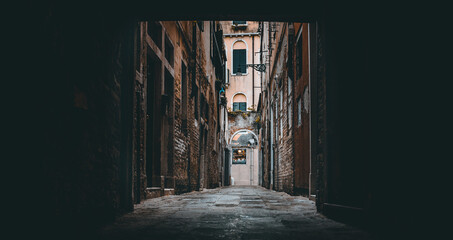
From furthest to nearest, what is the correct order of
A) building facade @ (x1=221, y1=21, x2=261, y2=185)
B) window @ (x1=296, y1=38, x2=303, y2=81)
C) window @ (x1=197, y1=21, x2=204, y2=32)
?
1. building facade @ (x1=221, y1=21, x2=261, y2=185)
2. window @ (x1=197, y1=21, x2=204, y2=32)
3. window @ (x1=296, y1=38, x2=303, y2=81)

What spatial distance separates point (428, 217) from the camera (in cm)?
304

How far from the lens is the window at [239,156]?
104ft

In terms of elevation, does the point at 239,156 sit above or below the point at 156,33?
below

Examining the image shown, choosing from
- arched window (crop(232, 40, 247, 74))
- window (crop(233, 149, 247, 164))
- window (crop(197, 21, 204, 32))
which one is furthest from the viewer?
window (crop(233, 149, 247, 164))

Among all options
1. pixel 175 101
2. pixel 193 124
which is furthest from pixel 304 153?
pixel 193 124

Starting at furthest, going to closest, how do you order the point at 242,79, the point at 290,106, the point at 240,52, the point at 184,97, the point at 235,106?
the point at 235,106 → the point at 242,79 → the point at 240,52 → the point at 184,97 → the point at 290,106

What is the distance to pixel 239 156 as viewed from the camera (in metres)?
31.9

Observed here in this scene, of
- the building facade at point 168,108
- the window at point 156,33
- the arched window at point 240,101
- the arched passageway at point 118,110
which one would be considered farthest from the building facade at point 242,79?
the arched passageway at point 118,110

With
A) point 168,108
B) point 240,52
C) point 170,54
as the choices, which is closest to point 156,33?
point 170,54

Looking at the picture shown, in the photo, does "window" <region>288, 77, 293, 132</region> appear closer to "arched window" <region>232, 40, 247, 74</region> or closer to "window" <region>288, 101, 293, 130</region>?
"window" <region>288, 101, 293, 130</region>

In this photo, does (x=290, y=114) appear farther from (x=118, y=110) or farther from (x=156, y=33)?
(x=118, y=110)

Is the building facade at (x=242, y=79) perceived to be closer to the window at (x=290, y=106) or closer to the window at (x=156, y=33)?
the window at (x=290, y=106)

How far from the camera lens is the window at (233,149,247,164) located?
1244 inches

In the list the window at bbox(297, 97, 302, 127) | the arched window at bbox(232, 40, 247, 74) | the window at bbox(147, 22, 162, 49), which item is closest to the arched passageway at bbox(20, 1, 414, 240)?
the window at bbox(147, 22, 162, 49)
